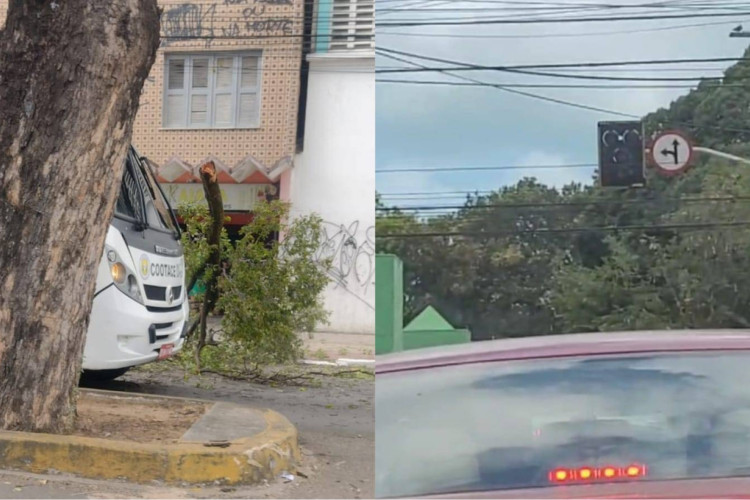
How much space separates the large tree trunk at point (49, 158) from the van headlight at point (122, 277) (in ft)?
3.41

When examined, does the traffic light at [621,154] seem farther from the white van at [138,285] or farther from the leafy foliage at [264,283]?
the leafy foliage at [264,283]

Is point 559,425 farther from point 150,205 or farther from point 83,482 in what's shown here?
point 150,205

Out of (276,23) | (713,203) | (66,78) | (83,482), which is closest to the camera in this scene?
(713,203)

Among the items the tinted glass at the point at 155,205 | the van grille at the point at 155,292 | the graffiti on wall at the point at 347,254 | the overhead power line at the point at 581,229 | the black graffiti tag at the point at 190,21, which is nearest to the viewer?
the overhead power line at the point at 581,229

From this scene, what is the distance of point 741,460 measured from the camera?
2197mm

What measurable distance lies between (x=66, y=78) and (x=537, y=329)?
322 centimetres

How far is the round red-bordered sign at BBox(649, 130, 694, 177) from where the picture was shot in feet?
7.13

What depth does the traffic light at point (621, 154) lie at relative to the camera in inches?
84.8

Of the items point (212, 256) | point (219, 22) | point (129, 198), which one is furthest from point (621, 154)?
point (219, 22)

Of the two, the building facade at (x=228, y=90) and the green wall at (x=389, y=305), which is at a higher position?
the building facade at (x=228, y=90)

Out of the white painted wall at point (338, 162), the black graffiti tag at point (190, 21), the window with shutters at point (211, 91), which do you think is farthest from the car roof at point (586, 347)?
the black graffiti tag at point (190, 21)

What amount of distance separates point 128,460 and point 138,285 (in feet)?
6.03

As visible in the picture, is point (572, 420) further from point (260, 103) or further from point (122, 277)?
point (260, 103)

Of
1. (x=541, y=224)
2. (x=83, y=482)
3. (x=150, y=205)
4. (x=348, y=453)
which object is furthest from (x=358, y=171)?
(x=541, y=224)
